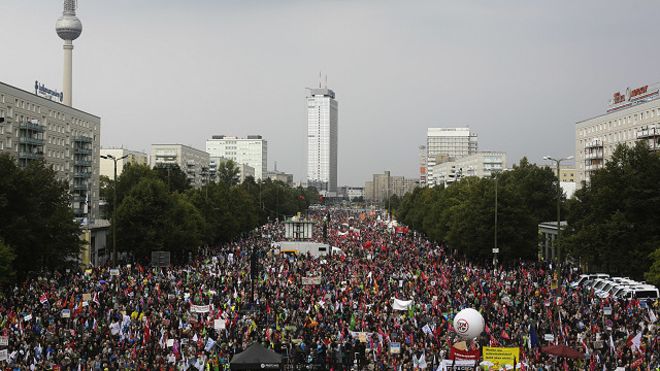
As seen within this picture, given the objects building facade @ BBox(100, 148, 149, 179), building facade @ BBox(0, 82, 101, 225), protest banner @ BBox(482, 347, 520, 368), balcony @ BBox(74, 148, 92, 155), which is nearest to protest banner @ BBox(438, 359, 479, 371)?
protest banner @ BBox(482, 347, 520, 368)

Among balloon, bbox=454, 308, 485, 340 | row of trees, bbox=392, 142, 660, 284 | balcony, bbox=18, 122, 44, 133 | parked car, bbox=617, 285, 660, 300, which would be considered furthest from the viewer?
balcony, bbox=18, 122, 44, 133

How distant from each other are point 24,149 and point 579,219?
192ft

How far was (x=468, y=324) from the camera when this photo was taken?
2616 centimetres

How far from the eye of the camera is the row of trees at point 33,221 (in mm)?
43750

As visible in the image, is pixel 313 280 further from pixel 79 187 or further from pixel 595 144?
pixel 595 144

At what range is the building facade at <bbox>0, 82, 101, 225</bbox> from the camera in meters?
79.8

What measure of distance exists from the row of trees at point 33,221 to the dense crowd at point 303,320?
1.61m

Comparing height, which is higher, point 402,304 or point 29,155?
point 29,155

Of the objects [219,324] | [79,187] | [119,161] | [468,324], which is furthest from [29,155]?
[119,161]

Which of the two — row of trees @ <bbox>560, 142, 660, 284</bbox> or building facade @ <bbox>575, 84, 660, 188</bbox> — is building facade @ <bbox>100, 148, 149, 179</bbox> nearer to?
building facade @ <bbox>575, 84, 660, 188</bbox>

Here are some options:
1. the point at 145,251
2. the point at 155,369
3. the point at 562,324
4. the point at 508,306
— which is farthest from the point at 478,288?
the point at 145,251

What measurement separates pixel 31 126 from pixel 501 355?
71.1 meters

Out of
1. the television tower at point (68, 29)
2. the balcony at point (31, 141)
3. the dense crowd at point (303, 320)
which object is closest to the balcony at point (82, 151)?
the balcony at point (31, 141)

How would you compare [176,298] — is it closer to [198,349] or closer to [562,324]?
[198,349]
